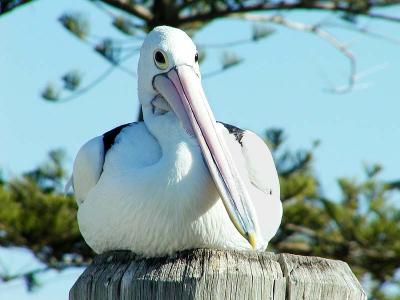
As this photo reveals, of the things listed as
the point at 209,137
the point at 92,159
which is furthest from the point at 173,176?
the point at 92,159

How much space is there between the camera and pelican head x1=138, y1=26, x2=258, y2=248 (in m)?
4.58

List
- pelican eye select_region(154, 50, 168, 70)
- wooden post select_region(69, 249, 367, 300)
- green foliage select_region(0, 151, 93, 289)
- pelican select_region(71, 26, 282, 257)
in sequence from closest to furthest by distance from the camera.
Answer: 1. wooden post select_region(69, 249, 367, 300)
2. pelican select_region(71, 26, 282, 257)
3. pelican eye select_region(154, 50, 168, 70)
4. green foliage select_region(0, 151, 93, 289)

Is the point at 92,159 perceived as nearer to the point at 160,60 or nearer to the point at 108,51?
the point at 160,60

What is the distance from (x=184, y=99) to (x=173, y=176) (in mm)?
538

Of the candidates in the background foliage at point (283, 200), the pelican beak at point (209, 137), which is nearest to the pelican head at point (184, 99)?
the pelican beak at point (209, 137)

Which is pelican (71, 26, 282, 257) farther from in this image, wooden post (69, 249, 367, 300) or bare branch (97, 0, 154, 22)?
bare branch (97, 0, 154, 22)

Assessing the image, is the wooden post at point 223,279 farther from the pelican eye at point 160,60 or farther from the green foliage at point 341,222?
the green foliage at point 341,222

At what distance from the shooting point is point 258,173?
5.41 m

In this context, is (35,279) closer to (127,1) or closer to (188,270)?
(127,1)

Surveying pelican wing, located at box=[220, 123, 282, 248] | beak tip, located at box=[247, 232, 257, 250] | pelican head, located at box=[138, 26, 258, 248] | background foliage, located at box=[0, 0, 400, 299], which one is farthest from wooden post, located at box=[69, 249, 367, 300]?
background foliage, located at box=[0, 0, 400, 299]

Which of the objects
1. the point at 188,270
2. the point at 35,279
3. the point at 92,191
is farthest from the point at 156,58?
the point at 35,279

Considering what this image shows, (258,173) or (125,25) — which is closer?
(258,173)

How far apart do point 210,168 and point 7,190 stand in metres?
8.58

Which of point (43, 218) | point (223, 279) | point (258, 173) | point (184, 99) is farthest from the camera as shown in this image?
point (43, 218)
